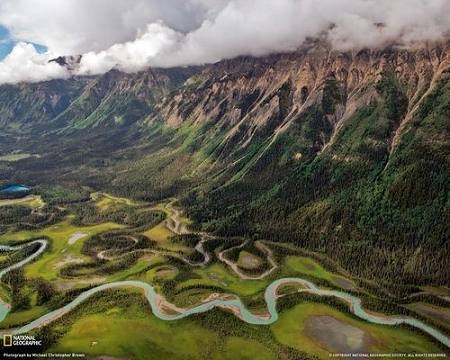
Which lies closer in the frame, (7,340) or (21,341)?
(7,340)

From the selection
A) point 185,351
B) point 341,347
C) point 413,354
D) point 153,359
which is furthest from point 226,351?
point 413,354

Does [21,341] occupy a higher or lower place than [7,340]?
lower

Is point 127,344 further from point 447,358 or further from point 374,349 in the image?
point 447,358

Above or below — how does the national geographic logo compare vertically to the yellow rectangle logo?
below

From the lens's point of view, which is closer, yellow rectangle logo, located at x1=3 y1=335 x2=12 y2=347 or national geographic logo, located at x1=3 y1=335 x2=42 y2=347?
yellow rectangle logo, located at x1=3 y1=335 x2=12 y2=347

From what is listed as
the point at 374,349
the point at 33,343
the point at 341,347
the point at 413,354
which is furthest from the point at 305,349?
the point at 33,343

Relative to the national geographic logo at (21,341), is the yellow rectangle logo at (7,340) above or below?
above

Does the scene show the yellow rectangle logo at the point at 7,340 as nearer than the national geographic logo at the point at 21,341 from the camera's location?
Yes

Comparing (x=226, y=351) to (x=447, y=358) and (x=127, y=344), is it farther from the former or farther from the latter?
(x=447, y=358)
